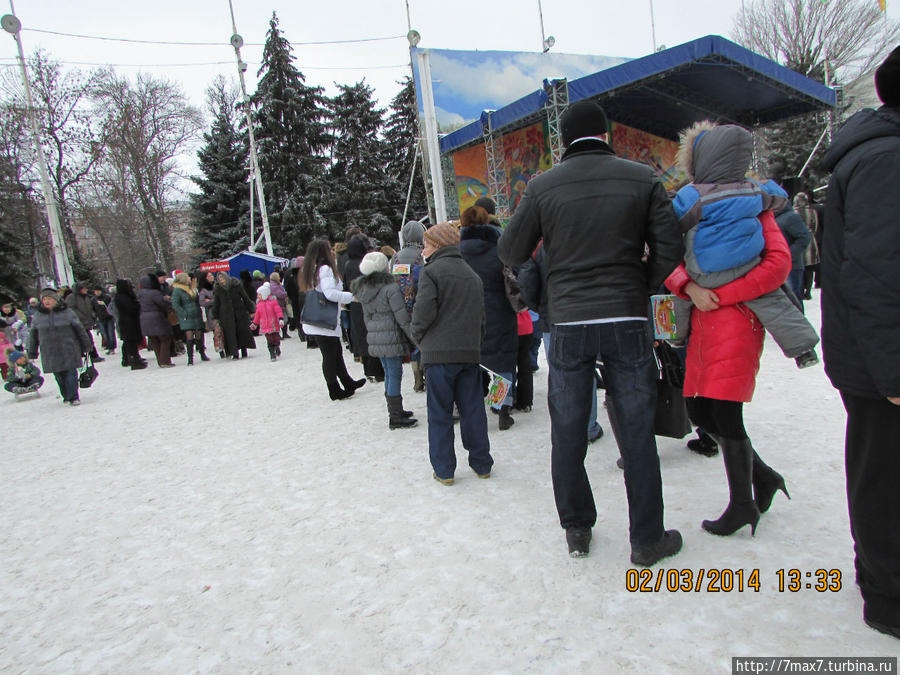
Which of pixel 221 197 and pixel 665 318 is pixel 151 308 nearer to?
pixel 665 318

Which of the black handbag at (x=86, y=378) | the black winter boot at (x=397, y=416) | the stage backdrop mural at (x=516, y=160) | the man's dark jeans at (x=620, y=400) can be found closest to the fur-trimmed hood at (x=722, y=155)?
the man's dark jeans at (x=620, y=400)

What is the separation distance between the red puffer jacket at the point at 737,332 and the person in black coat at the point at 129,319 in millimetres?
11500

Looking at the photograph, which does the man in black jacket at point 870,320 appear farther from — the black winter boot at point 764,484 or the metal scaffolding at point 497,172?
the metal scaffolding at point 497,172

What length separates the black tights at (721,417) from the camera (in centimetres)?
246

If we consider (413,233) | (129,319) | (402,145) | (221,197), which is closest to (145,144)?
(221,197)

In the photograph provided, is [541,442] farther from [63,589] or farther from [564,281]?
[63,589]

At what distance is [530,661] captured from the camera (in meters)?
1.97

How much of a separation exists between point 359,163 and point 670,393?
32.5m

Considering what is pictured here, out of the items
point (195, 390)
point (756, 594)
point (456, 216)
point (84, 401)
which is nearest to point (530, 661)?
point (756, 594)

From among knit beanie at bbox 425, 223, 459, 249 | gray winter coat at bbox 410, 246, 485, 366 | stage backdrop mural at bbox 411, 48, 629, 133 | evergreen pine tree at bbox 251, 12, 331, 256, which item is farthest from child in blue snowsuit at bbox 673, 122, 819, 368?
evergreen pine tree at bbox 251, 12, 331, 256

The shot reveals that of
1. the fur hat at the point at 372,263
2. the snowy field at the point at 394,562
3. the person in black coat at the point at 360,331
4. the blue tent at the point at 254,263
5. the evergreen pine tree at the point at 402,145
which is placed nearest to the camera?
the snowy field at the point at 394,562

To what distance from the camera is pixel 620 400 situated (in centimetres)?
238

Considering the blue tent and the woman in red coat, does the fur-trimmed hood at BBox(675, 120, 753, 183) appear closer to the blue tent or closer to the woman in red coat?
the woman in red coat

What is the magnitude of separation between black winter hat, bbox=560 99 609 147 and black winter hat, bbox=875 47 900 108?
94 centimetres
